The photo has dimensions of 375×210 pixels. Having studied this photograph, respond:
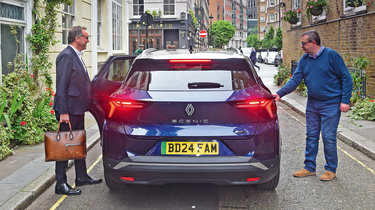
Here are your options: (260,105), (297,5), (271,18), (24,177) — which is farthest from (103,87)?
(271,18)

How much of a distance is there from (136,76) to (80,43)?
1042 mm

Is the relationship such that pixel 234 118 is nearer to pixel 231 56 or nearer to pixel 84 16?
pixel 231 56

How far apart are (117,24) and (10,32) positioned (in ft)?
37.1

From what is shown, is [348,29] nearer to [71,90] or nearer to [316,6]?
[316,6]

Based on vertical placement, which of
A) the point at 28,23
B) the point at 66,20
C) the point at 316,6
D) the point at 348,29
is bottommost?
the point at 28,23

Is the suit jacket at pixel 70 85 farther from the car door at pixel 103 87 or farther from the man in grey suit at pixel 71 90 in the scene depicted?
the car door at pixel 103 87

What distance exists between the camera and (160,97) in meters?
4.40

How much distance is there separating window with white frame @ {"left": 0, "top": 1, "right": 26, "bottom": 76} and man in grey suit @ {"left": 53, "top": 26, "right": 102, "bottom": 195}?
3583mm

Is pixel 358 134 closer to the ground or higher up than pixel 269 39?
closer to the ground

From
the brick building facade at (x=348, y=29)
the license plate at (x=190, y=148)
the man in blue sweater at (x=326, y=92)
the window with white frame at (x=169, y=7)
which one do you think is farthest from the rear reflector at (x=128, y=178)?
the window with white frame at (x=169, y=7)

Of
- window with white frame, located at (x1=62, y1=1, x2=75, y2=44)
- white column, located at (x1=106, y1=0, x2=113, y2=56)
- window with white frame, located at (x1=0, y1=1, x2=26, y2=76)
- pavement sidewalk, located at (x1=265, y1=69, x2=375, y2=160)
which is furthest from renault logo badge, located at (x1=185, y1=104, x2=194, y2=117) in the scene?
white column, located at (x1=106, y1=0, x2=113, y2=56)

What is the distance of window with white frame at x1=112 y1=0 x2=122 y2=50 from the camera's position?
1945cm

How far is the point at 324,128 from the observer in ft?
18.8

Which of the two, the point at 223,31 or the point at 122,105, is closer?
the point at 122,105
